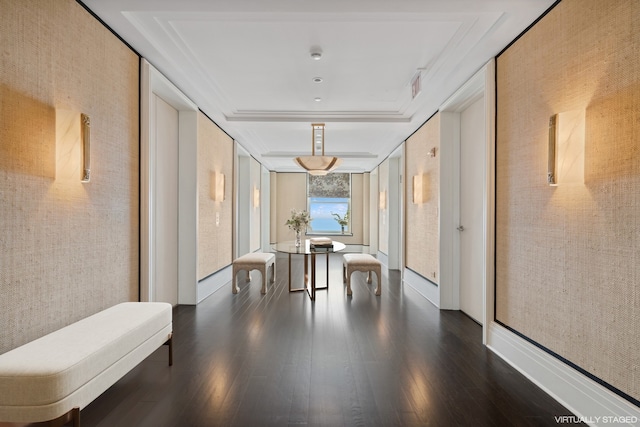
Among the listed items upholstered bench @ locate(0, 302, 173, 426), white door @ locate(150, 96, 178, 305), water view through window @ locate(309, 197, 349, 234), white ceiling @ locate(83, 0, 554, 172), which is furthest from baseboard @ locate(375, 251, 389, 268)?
upholstered bench @ locate(0, 302, 173, 426)

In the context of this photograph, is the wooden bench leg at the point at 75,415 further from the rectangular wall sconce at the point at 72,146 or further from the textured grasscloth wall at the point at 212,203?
the textured grasscloth wall at the point at 212,203

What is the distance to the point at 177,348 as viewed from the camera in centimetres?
338

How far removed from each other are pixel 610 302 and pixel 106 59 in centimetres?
391

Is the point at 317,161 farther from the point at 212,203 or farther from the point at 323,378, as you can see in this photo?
the point at 323,378

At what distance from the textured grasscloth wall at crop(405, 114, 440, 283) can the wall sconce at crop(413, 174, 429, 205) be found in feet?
0.18

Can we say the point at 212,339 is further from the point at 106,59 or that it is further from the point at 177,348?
the point at 106,59

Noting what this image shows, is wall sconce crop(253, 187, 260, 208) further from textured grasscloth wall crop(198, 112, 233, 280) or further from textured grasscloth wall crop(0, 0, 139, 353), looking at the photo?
textured grasscloth wall crop(0, 0, 139, 353)

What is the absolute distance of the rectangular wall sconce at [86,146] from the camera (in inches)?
96.2

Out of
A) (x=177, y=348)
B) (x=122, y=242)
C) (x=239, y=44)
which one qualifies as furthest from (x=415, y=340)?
(x=239, y=44)

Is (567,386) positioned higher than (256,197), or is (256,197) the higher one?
(256,197)

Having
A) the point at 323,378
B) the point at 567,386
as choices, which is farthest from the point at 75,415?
the point at 567,386

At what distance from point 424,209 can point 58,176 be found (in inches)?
185

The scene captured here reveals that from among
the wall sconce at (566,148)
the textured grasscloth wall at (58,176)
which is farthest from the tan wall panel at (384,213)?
the textured grasscloth wall at (58,176)

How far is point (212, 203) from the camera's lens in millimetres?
5727
